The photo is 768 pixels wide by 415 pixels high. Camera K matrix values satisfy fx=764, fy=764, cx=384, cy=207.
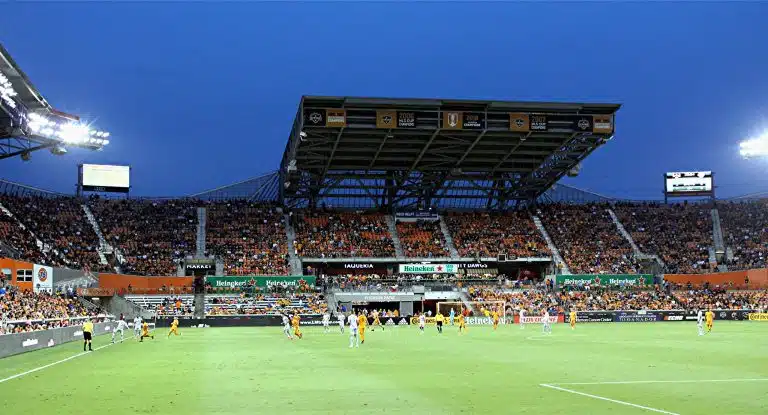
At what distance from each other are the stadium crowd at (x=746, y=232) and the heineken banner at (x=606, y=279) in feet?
37.5

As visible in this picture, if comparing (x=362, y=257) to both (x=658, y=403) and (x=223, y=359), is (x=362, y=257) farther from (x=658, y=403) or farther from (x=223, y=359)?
(x=658, y=403)

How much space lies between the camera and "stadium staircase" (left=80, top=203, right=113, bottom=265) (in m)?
75.8

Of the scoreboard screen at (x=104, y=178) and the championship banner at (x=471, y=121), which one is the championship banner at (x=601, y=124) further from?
the scoreboard screen at (x=104, y=178)

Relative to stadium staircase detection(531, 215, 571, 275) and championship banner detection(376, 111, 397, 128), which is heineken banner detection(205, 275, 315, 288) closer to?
championship banner detection(376, 111, 397, 128)

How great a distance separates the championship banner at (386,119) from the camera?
229 feet

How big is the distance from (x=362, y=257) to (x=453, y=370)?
59021mm

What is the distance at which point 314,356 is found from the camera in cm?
3147

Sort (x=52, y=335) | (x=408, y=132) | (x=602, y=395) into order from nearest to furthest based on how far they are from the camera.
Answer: (x=602, y=395), (x=52, y=335), (x=408, y=132)

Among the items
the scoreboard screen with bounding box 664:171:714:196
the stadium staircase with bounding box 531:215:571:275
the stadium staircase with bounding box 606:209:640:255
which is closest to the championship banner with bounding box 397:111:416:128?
the stadium staircase with bounding box 531:215:571:275

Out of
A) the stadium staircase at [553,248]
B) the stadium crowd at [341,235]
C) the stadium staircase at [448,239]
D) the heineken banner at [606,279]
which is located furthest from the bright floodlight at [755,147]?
the stadium crowd at [341,235]

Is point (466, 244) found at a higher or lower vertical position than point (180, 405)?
higher

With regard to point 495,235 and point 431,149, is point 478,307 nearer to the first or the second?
→ point 495,235

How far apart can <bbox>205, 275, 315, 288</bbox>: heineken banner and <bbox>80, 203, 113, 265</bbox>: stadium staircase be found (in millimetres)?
10636

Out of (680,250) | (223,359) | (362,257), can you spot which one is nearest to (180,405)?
(223,359)
